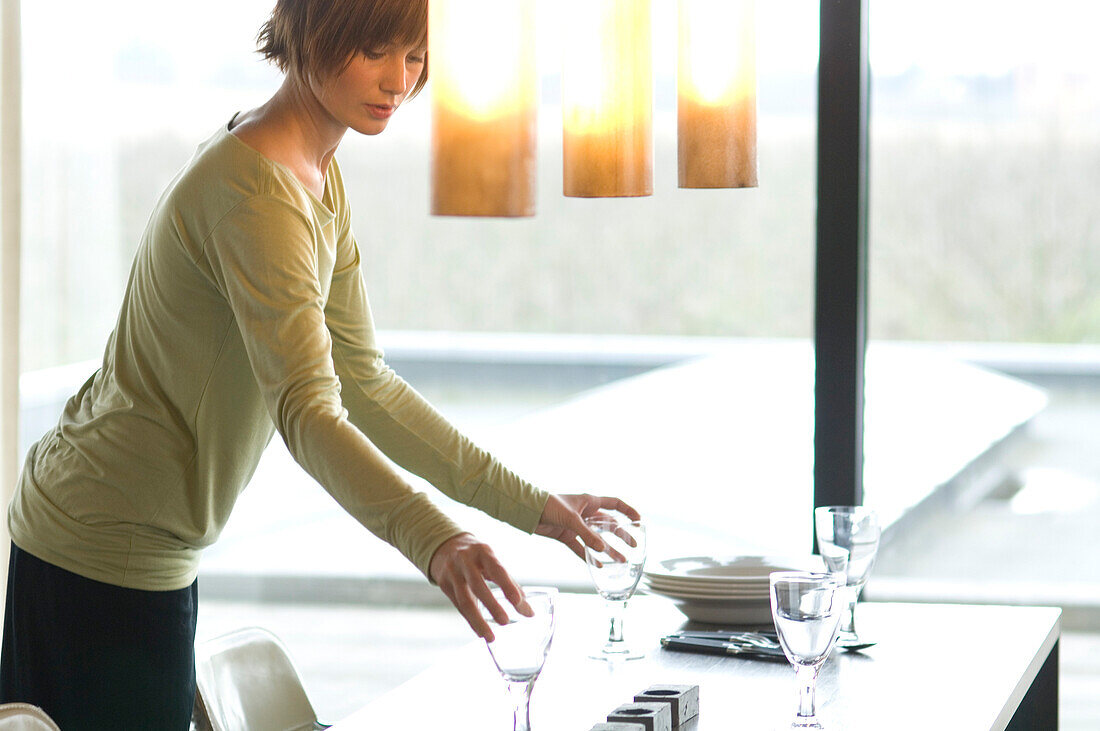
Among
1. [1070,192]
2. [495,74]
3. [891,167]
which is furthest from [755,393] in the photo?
[495,74]

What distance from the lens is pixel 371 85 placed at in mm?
1619

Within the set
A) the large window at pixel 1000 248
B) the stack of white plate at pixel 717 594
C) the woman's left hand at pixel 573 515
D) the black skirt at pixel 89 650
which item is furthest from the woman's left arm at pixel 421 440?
the large window at pixel 1000 248

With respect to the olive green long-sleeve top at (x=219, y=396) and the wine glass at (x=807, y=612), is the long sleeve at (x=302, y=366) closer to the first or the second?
the olive green long-sleeve top at (x=219, y=396)

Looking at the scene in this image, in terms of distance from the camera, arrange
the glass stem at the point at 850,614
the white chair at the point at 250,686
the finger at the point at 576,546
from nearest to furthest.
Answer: the finger at the point at 576,546 → the glass stem at the point at 850,614 → the white chair at the point at 250,686

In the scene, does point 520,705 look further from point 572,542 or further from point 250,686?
point 250,686

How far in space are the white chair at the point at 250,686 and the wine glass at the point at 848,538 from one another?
2.63 feet

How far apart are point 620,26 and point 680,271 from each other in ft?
4.69

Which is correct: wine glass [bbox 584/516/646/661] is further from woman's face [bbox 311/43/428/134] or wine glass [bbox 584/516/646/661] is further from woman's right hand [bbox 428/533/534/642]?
woman's face [bbox 311/43/428/134]

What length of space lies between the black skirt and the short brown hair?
0.73 m

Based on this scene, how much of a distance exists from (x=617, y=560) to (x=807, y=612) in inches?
14.0

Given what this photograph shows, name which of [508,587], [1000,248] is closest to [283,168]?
[508,587]

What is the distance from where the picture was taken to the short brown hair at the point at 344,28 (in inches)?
61.6

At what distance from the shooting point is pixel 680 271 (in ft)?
9.87

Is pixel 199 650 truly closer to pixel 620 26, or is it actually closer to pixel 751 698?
pixel 751 698
